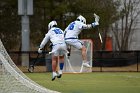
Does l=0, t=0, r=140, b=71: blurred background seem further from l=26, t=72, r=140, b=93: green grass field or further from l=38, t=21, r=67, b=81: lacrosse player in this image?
l=38, t=21, r=67, b=81: lacrosse player

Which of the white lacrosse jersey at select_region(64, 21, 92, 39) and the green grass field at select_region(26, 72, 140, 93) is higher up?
the white lacrosse jersey at select_region(64, 21, 92, 39)

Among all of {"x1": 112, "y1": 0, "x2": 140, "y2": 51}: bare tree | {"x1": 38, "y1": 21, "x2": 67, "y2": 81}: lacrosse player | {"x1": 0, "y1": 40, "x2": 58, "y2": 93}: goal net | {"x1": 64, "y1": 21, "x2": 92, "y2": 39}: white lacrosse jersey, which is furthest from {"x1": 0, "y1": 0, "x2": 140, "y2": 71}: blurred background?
{"x1": 0, "y1": 40, "x2": 58, "y2": 93}: goal net

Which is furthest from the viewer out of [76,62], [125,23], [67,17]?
[125,23]

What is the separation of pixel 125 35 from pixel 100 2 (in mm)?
4934

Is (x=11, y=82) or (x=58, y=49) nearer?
(x=11, y=82)

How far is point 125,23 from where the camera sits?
39.9 m

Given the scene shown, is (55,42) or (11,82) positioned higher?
(55,42)

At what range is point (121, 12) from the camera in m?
36.9

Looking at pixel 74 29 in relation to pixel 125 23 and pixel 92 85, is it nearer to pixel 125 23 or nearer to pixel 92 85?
pixel 92 85

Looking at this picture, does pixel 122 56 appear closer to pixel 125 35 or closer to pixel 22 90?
pixel 125 35

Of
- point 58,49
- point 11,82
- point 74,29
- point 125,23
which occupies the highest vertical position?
point 125,23

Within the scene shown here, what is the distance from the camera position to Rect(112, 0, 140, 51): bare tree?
37844mm

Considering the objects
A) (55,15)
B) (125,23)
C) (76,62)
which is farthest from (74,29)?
(125,23)

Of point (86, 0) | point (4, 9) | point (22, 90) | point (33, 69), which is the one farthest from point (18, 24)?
point (22, 90)
